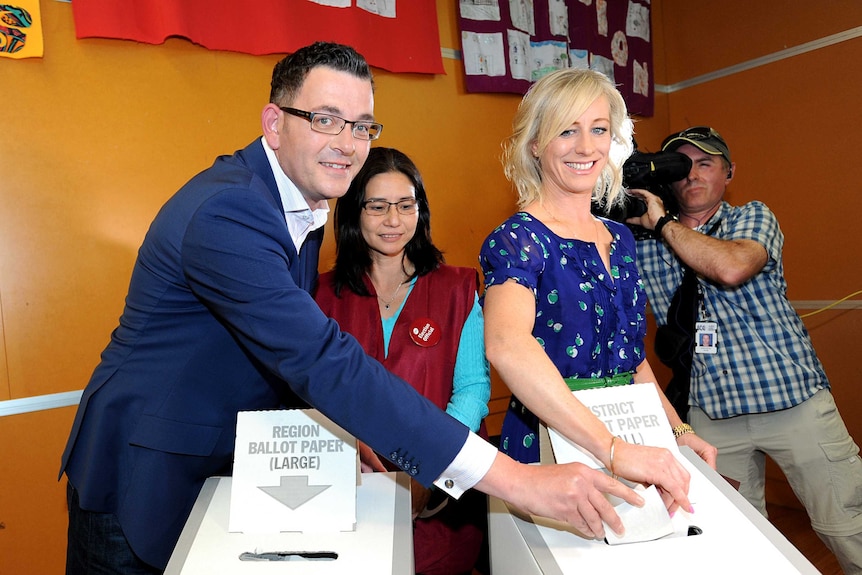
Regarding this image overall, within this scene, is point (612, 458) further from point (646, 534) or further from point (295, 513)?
point (295, 513)

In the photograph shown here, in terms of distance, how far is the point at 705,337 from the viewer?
7.64ft

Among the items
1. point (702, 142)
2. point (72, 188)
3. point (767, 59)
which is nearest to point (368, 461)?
point (72, 188)

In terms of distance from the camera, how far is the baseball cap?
2383 mm

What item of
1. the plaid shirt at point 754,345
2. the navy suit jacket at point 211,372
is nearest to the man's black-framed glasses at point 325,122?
the navy suit jacket at point 211,372

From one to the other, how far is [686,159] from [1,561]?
7.74 feet

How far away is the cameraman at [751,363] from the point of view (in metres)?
2.20

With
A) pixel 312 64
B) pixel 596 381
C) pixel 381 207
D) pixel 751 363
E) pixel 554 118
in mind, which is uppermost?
pixel 312 64

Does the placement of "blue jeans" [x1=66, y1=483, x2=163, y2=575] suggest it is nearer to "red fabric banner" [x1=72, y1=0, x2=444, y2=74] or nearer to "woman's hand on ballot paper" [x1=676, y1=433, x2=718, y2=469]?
"woman's hand on ballot paper" [x1=676, y1=433, x2=718, y2=469]

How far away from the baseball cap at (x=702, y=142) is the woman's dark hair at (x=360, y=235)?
1.02 metres

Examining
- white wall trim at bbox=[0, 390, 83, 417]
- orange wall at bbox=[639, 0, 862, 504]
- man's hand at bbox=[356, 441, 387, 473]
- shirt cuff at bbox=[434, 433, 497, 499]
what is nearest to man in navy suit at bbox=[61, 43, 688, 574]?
shirt cuff at bbox=[434, 433, 497, 499]

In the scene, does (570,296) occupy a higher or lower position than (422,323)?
higher

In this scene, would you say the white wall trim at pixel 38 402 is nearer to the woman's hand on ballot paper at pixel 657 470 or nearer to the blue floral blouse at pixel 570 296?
the blue floral blouse at pixel 570 296

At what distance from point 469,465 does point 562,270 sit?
1.65ft

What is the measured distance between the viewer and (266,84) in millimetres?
2346
